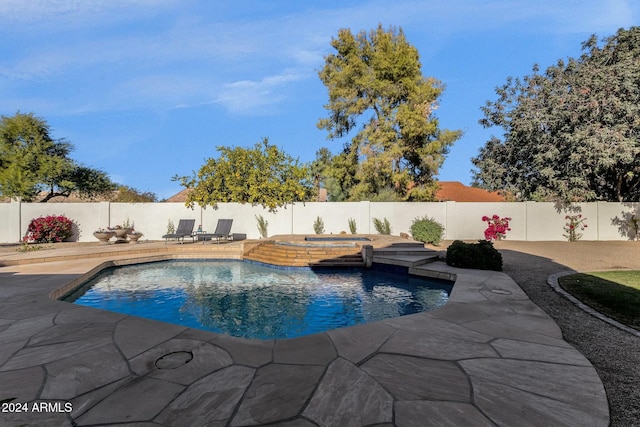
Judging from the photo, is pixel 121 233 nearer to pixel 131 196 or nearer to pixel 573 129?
pixel 131 196

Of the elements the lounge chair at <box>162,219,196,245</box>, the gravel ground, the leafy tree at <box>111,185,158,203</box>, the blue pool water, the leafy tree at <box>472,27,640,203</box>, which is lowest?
the blue pool water

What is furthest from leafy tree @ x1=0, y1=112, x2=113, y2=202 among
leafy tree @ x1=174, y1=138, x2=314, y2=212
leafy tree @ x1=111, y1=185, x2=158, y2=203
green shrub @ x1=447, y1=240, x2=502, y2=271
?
green shrub @ x1=447, y1=240, x2=502, y2=271

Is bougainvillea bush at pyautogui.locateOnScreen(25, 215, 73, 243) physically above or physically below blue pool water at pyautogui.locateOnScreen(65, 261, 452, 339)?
above

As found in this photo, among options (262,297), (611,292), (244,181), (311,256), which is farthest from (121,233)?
(611,292)

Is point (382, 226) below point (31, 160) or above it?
below

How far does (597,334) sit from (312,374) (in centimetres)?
357

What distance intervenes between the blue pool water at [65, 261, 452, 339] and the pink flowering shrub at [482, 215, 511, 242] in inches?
316

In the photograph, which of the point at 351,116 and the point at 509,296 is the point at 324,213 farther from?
the point at 509,296

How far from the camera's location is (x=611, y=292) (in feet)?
18.1

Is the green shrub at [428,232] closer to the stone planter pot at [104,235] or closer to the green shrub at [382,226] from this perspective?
the green shrub at [382,226]

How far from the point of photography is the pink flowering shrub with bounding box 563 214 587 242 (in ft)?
49.5

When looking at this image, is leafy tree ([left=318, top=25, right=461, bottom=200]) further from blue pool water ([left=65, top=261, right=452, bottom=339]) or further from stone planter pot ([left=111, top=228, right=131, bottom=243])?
Result: stone planter pot ([left=111, top=228, right=131, bottom=243])

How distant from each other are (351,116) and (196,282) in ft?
54.7

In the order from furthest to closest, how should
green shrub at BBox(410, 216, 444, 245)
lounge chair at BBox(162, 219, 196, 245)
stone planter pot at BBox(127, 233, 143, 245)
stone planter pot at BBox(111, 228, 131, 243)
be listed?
stone planter pot at BBox(127, 233, 143, 245)
stone planter pot at BBox(111, 228, 131, 243)
lounge chair at BBox(162, 219, 196, 245)
green shrub at BBox(410, 216, 444, 245)
